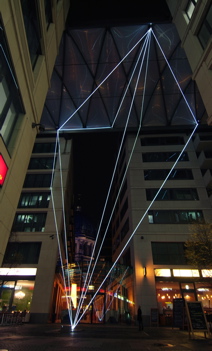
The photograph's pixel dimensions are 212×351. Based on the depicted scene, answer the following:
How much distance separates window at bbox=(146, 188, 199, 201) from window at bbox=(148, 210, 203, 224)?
6.10ft

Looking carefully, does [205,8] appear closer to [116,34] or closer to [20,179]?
[116,34]

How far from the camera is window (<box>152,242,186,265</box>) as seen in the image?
1035 inches

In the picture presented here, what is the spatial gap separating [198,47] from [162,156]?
77.6 feet

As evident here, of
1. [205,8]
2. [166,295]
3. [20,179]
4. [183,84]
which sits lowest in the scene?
[166,295]

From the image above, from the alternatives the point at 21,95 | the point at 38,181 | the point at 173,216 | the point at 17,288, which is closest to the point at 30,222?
the point at 38,181

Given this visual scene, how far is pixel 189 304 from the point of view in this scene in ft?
39.3

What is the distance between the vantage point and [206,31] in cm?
1065

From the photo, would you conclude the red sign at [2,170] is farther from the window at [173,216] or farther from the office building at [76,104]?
the window at [173,216]

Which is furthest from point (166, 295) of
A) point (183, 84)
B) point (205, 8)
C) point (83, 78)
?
point (205, 8)

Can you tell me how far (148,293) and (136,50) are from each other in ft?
78.8

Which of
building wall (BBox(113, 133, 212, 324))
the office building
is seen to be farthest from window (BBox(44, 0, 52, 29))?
building wall (BBox(113, 133, 212, 324))

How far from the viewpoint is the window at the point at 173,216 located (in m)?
28.4

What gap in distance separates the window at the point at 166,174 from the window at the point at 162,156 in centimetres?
199

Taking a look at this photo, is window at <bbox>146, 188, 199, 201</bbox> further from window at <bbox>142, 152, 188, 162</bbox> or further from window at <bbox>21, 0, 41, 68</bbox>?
window at <bbox>21, 0, 41, 68</bbox>
